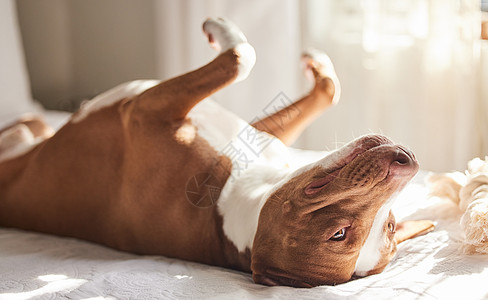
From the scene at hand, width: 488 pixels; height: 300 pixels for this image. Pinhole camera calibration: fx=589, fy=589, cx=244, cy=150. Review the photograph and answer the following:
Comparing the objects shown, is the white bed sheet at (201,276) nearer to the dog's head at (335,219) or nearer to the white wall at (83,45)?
the dog's head at (335,219)

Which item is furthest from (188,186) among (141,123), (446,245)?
(446,245)

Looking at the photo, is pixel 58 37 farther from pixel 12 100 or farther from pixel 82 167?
pixel 82 167

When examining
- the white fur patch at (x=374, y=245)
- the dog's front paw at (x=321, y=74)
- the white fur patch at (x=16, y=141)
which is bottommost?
the white fur patch at (x=374, y=245)

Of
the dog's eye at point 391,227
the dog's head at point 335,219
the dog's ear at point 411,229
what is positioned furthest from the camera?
the dog's ear at point 411,229

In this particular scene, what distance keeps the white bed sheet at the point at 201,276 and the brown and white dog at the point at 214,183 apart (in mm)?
42

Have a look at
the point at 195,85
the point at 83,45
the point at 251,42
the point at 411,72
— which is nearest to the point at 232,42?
the point at 195,85

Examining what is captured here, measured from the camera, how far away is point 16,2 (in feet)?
11.3

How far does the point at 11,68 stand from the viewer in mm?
2861

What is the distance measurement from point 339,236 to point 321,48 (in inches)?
74.5

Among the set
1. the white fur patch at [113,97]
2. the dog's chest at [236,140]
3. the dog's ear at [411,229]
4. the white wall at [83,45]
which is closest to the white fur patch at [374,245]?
the dog's ear at [411,229]

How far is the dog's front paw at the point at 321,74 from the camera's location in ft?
6.09

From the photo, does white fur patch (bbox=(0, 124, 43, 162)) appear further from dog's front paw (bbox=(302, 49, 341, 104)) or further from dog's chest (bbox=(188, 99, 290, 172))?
dog's front paw (bbox=(302, 49, 341, 104))

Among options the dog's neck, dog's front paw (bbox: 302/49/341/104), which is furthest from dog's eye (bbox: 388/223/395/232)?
dog's front paw (bbox: 302/49/341/104)

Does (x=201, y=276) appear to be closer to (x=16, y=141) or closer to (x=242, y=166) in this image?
(x=242, y=166)
